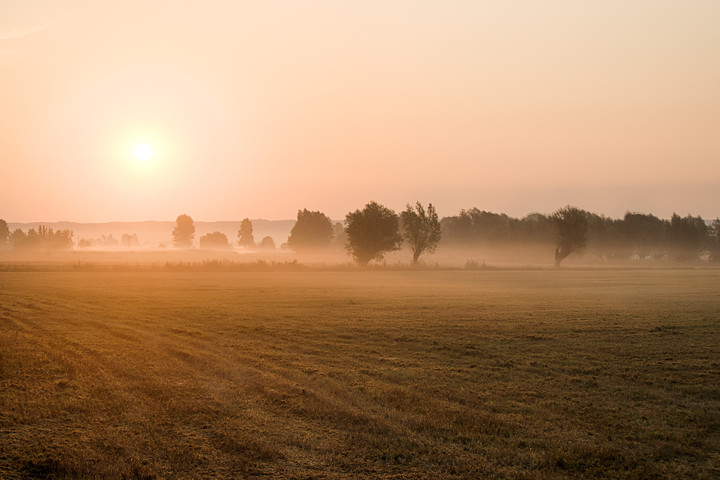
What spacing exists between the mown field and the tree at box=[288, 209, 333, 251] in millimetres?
101472

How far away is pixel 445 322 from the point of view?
723 inches

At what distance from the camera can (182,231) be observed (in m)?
160

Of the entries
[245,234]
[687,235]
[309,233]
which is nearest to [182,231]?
[245,234]

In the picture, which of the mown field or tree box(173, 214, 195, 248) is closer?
the mown field

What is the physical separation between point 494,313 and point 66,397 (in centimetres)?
1613

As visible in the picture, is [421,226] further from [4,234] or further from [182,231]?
[4,234]

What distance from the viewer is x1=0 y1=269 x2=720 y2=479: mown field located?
665cm

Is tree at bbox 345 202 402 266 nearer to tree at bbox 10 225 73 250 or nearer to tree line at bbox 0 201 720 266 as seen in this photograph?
tree line at bbox 0 201 720 266

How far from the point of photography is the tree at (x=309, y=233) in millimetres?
120125

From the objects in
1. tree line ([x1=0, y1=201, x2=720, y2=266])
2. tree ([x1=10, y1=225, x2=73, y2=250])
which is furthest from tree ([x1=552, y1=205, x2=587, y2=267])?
tree ([x1=10, y1=225, x2=73, y2=250])

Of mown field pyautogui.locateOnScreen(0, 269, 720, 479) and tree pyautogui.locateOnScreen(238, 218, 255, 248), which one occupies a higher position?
tree pyautogui.locateOnScreen(238, 218, 255, 248)

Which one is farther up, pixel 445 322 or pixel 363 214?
pixel 363 214

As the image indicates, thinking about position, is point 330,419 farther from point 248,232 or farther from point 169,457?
point 248,232

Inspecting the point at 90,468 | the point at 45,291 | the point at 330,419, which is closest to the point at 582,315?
the point at 330,419
